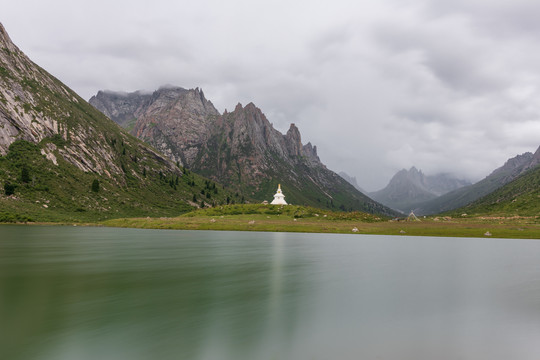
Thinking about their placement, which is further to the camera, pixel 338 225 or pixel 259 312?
pixel 338 225

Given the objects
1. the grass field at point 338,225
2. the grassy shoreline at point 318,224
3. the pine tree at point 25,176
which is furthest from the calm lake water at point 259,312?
the pine tree at point 25,176

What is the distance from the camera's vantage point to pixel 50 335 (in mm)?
15070

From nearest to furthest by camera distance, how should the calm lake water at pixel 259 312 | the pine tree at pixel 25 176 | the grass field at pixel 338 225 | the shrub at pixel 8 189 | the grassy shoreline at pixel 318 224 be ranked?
the calm lake water at pixel 259 312, the grass field at pixel 338 225, the grassy shoreline at pixel 318 224, the shrub at pixel 8 189, the pine tree at pixel 25 176

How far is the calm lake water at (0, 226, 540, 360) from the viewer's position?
14320 millimetres

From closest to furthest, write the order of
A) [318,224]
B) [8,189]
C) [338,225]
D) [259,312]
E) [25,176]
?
1. [259,312]
2. [338,225]
3. [318,224]
4. [8,189]
5. [25,176]

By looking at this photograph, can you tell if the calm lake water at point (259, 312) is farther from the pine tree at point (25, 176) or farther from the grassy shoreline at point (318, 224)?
the pine tree at point (25, 176)

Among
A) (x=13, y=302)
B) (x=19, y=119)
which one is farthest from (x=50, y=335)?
(x=19, y=119)

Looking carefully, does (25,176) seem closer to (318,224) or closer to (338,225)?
(318,224)

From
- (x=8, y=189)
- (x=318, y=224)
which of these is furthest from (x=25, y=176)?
(x=318, y=224)

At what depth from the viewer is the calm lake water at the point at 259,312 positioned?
564 inches

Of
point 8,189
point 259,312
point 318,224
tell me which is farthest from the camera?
point 8,189

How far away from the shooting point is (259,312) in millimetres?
20516

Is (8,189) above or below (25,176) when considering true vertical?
below

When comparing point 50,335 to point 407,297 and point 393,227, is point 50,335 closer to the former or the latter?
point 407,297
